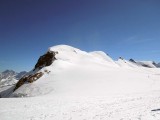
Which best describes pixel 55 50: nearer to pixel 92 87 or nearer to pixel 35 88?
pixel 35 88

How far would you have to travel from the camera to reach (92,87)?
36312 millimetres

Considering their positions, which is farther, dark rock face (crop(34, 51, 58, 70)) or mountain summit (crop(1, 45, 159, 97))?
dark rock face (crop(34, 51, 58, 70))

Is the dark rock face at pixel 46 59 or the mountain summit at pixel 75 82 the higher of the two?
the dark rock face at pixel 46 59

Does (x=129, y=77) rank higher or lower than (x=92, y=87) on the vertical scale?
higher

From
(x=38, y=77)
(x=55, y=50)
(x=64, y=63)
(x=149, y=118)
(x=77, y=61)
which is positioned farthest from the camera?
(x=55, y=50)

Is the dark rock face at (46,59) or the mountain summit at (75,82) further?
the dark rock face at (46,59)

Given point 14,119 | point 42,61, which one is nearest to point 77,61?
point 42,61

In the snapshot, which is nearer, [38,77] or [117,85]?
[117,85]

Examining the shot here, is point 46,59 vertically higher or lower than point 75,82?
higher

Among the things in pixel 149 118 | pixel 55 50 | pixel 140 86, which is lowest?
pixel 149 118

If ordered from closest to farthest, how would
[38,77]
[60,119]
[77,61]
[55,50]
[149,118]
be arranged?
[149,118] < [60,119] < [38,77] < [77,61] < [55,50]

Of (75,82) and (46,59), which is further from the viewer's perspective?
(46,59)

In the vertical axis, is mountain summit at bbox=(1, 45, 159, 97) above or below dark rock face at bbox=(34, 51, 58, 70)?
below

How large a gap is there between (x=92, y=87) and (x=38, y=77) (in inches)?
592
